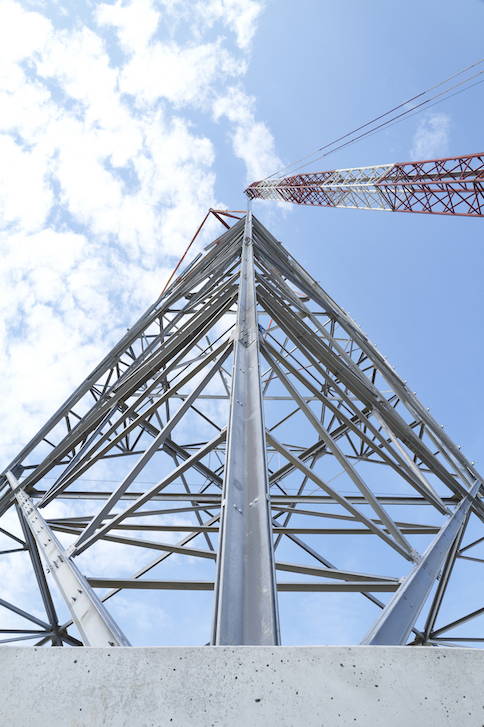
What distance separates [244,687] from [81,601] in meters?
2.66

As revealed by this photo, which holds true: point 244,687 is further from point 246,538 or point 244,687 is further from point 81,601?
point 81,601

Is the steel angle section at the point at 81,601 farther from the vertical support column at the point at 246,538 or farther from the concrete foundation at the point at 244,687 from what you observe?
the concrete foundation at the point at 244,687

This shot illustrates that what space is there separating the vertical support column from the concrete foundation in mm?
806

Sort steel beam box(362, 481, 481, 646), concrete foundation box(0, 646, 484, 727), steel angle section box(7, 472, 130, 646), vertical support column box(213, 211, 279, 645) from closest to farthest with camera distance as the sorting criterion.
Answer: concrete foundation box(0, 646, 484, 727)
vertical support column box(213, 211, 279, 645)
steel angle section box(7, 472, 130, 646)
steel beam box(362, 481, 481, 646)

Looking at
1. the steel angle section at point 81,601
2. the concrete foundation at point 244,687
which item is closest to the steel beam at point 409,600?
the concrete foundation at point 244,687

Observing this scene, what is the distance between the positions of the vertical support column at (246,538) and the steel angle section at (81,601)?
955 millimetres

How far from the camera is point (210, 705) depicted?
1859 millimetres

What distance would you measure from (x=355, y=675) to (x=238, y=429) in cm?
296

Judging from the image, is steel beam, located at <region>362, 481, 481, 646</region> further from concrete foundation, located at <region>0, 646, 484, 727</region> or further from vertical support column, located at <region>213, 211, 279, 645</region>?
concrete foundation, located at <region>0, 646, 484, 727</region>

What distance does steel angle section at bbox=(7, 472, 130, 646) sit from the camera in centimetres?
354

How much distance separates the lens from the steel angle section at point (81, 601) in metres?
3.54

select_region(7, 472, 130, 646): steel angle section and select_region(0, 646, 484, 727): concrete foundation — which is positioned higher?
select_region(7, 472, 130, 646): steel angle section

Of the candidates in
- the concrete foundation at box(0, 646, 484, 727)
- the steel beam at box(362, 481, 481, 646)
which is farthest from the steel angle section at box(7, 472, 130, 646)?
the steel beam at box(362, 481, 481, 646)

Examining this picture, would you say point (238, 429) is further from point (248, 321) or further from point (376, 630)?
point (248, 321)
